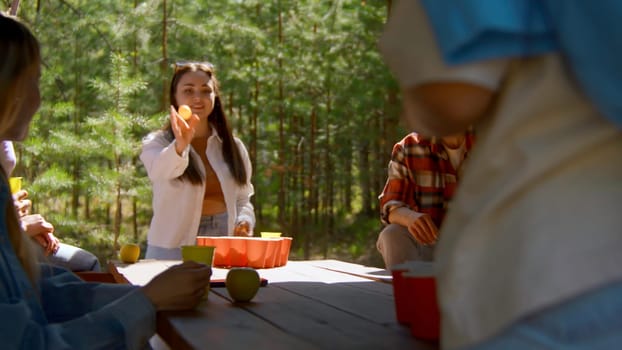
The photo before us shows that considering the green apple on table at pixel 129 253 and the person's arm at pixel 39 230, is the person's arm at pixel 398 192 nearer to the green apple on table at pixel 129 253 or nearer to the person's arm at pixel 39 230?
the green apple on table at pixel 129 253

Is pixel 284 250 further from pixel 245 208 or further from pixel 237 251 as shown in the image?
pixel 245 208

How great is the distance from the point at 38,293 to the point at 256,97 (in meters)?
8.57

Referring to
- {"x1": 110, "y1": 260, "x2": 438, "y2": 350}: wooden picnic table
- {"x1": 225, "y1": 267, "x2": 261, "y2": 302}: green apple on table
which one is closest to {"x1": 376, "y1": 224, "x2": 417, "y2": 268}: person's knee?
{"x1": 110, "y1": 260, "x2": 438, "y2": 350}: wooden picnic table

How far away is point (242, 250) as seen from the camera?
7.86 ft

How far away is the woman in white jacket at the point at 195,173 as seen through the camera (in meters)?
3.43

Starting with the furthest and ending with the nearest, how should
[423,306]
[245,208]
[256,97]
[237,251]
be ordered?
1. [256,97]
2. [245,208]
3. [237,251]
4. [423,306]

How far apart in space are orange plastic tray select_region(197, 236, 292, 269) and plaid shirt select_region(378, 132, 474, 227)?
0.55 m

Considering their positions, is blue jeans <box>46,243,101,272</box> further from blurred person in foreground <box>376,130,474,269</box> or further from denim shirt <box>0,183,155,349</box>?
denim shirt <box>0,183,155,349</box>

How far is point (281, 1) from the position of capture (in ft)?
31.6

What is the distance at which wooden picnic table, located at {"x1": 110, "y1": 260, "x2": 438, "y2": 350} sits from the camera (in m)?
1.18

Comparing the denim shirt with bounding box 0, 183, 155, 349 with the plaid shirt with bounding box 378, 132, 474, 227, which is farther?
the plaid shirt with bounding box 378, 132, 474, 227

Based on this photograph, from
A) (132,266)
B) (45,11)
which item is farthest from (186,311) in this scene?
(45,11)

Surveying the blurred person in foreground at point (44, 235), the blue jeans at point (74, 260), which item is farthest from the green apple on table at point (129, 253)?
the blue jeans at point (74, 260)

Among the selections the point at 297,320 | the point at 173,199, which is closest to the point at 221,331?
the point at 297,320
